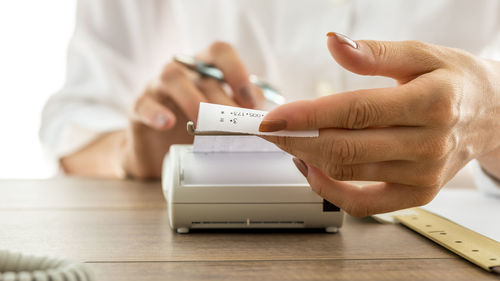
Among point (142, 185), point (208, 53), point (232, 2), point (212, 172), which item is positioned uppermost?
point (232, 2)

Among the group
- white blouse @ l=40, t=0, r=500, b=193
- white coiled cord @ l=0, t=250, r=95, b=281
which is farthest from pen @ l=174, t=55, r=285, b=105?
white coiled cord @ l=0, t=250, r=95, b=281

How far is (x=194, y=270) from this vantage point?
1.10ft

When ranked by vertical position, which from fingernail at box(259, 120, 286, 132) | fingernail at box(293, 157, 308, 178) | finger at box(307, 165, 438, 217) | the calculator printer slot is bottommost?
the calculator printer slot

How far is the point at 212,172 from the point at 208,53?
38 cm

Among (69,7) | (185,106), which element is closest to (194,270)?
(185,106)

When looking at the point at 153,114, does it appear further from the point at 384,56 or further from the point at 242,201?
the point at 384,56

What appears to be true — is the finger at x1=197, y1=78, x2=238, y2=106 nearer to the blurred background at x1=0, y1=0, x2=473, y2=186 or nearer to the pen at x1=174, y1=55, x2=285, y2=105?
the pen at x1=174, y1=55, x2=285, y2=105

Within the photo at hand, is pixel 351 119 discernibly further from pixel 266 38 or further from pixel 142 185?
pixel 266 38

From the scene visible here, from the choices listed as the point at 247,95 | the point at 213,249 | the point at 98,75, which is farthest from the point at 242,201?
→ the point at 98,75

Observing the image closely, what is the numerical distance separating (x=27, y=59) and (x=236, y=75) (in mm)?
1190

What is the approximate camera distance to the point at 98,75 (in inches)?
41.1

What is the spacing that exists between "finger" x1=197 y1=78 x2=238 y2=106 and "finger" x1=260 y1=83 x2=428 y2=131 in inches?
15.1

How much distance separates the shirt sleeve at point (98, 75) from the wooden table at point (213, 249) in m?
0.47

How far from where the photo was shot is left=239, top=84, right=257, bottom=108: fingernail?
2.41 feet
